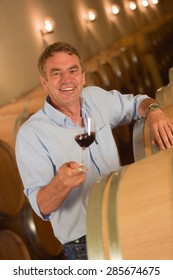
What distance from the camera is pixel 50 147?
1770mm

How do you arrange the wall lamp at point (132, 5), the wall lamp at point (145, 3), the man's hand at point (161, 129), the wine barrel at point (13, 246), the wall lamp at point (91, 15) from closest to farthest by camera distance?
the man's hand at point (161, 129) < the wine barrel at point (13, 246) < the wall lamp at point (91, 15) < the wall lamp at point (132, 5) < the wall lamp at point (145, 3)

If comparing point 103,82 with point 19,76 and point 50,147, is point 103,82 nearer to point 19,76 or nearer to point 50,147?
point 19,76

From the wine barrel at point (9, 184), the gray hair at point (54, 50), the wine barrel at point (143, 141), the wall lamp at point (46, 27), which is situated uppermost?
the wall lamp at point (46, 27)

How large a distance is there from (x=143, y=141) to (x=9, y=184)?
116cm

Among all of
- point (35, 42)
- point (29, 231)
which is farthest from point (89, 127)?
point (35, 42)

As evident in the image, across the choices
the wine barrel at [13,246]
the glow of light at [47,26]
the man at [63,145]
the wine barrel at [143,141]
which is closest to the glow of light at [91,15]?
the glow of light at [47,26]

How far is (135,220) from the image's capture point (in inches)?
53.2

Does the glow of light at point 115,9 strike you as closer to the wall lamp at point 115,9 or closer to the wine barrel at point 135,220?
the wall lamp at point 115,9

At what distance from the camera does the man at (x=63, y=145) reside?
1.70 metres

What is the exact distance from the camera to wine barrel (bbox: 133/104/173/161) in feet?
6.40

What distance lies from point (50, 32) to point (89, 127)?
4199 mm

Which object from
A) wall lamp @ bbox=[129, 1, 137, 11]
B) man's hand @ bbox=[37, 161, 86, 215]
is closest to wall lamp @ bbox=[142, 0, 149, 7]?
wall lamp @ bbox=[129, 1, 137, 11]

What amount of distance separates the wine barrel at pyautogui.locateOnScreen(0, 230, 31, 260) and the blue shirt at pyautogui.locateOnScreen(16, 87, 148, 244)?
3.51 ft

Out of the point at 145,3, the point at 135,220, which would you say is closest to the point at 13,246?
the point at 135,220
